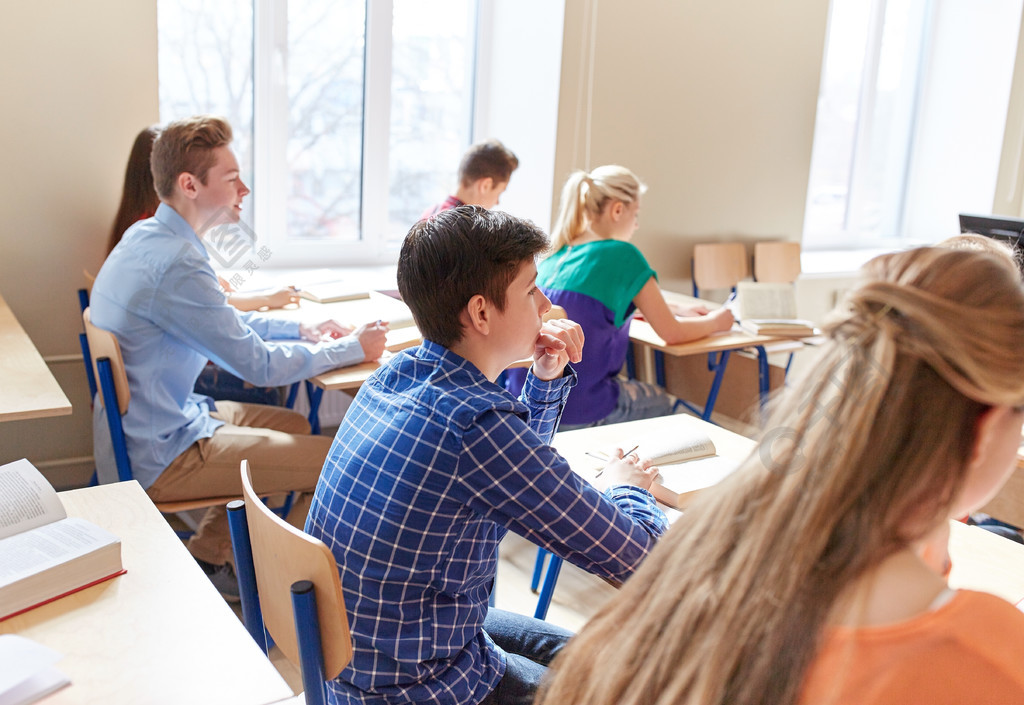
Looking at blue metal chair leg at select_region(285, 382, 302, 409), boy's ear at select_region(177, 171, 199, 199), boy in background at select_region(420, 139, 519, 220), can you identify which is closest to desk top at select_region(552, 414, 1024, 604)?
boy's ear at select_region(177, 171, 199, 199)

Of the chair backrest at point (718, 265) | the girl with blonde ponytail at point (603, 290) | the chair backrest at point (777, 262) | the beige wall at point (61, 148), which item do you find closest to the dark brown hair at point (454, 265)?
the girl with blonde ponytail at point (603, 290)

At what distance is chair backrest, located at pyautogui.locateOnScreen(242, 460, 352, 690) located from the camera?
1012 mm

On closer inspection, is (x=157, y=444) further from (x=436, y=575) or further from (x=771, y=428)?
(x=771, y=428)

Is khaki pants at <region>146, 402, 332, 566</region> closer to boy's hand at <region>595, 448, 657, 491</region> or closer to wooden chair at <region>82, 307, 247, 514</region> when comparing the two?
wooden chair at <region>82, 307, 247, 514</region>

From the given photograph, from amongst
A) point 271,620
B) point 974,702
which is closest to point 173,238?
point 271,620

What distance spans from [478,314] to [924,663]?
2.53 ft

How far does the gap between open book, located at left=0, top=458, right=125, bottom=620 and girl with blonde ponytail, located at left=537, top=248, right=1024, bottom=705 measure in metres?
0.88

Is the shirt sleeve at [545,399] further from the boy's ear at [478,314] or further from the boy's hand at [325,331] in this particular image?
the boy's hand at [325,331]

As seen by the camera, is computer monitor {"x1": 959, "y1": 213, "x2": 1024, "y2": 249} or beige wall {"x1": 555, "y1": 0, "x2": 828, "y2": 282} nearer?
computer monitor {"x1": 959, "y1": 213, "x2": 1024, "y2": 249}

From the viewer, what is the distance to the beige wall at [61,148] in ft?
9.10

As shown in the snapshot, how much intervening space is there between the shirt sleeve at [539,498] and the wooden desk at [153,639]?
329mm

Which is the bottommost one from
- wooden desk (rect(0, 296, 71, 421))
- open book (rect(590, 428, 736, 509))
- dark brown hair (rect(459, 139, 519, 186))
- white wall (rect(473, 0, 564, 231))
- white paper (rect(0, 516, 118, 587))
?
wooden desk (rect(0, 296, 71, 421))

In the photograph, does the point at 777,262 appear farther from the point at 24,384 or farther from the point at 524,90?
the point at 24,384

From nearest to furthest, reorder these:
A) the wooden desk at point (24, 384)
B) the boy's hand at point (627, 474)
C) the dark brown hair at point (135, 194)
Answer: the boy's hand at point (627, 474) → the wooden desk at point (24, 384) → the dark brown hair at point (135, 194)
